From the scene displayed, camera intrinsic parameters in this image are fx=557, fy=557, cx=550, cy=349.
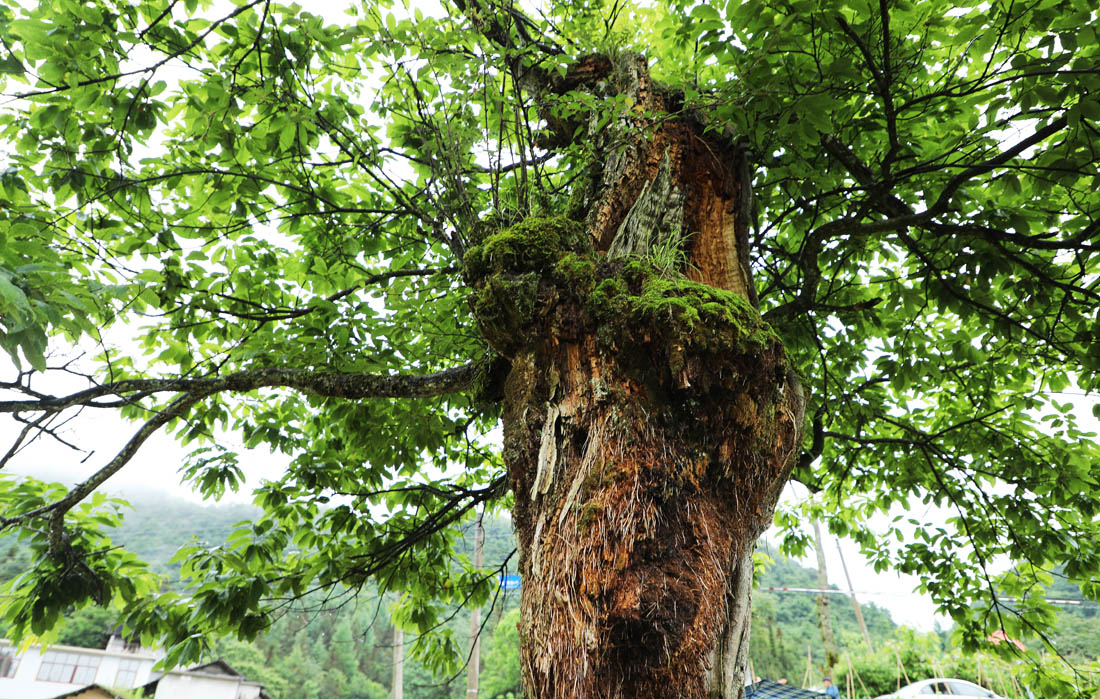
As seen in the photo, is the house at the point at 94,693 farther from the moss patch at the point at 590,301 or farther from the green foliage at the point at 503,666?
the moss patch at the point at 590,301

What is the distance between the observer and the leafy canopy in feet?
7.38

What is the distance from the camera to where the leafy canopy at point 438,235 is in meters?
2.25

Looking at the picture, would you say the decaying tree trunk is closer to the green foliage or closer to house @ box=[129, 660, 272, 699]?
house @ box=[129, 660, 272, 699]

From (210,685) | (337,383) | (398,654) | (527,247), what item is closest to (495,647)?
(210,685)

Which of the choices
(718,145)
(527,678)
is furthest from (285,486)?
(718,145)

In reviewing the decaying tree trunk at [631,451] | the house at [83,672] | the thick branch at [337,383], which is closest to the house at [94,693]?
the house at [83,672]

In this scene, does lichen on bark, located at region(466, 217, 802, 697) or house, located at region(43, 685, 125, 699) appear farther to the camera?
house, located at region(43, 685, 125, 699)

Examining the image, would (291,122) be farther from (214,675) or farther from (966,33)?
(214,675)

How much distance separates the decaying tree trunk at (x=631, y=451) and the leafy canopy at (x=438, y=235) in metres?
0.53

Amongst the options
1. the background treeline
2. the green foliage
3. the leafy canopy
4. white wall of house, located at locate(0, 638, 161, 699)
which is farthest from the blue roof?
white wall of house, located at locate(0, 638, 161, 699)

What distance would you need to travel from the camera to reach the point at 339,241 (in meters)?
3.58

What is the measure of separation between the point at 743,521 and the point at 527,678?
0.79m

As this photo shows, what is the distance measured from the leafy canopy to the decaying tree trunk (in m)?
0.53

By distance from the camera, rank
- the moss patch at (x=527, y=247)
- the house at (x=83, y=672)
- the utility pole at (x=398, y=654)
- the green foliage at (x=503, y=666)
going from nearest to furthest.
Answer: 1. the moss patch at (x=527, y=247)
2. the utility pole at (x=398, y=654)
3. the house at (x=83, y=672)
4. the green foliage at (x=503, y=666)
